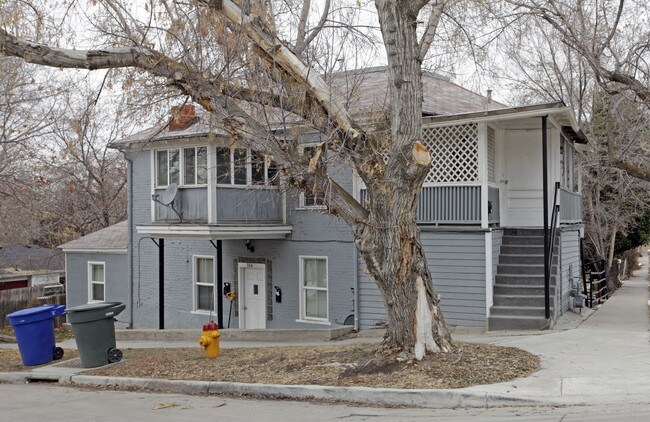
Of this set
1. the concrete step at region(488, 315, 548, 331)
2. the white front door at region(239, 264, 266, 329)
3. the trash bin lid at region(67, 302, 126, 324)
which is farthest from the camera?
the white front door at region(239, 264, 266, 329)

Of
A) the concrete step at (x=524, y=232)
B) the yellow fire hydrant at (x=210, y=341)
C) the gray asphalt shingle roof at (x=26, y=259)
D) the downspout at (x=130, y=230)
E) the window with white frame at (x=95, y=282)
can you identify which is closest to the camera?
the yellow fire hydrant at (x=210, y=341)

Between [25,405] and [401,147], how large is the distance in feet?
21.1

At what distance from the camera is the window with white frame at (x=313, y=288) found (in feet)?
59.0

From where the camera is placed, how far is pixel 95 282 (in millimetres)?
23750

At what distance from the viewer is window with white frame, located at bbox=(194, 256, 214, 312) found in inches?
800

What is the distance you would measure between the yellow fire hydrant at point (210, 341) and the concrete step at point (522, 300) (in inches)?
236

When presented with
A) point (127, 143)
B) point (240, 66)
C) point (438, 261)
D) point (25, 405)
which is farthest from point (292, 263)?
point (25, 405)

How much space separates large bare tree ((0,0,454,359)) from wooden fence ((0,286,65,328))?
57.0ft

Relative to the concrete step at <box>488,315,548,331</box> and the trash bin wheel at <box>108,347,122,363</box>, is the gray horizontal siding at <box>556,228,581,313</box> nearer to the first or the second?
the concrete step at <box>488,315,548,331</box>

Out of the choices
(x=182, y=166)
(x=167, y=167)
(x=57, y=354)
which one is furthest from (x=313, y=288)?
(x=57, y=354)

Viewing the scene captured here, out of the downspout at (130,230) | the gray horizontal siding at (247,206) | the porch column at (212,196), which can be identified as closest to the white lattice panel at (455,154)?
the gray horizontal siding at (247,206)

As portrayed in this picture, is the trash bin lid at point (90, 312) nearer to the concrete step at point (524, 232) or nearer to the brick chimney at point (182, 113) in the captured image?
the brick chimney at point (182, 113)

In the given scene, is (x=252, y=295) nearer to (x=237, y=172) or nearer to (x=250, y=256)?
(x=250, y=256)

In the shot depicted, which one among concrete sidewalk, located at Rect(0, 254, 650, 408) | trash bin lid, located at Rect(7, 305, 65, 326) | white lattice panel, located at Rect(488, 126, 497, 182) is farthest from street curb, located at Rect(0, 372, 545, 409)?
white lattice panel, located at Rect(488, 126, 497, 182)
